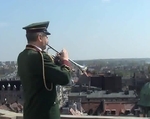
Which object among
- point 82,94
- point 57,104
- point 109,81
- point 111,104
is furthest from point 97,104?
point 57,104

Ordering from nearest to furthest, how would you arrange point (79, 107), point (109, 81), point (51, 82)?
point (51, 82), point (79, 107), point (109, 81)

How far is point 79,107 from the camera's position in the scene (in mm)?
31766

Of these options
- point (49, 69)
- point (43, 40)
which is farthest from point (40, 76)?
point (43, 40)

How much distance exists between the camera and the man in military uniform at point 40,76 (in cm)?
299

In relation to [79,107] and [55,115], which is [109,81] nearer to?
[79,107]

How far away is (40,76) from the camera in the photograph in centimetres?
302

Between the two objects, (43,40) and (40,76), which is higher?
(43,40)

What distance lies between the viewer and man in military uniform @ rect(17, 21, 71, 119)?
2990 millimetres

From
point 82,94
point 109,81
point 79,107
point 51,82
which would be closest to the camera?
point 51,82

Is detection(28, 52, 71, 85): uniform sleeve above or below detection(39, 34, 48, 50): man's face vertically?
below

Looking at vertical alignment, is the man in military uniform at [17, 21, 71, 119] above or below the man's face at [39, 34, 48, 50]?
below

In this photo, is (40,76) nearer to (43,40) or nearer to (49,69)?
(49,69)

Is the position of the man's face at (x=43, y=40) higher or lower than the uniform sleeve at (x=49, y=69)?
higher

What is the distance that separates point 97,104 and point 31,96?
30025 millimetres
